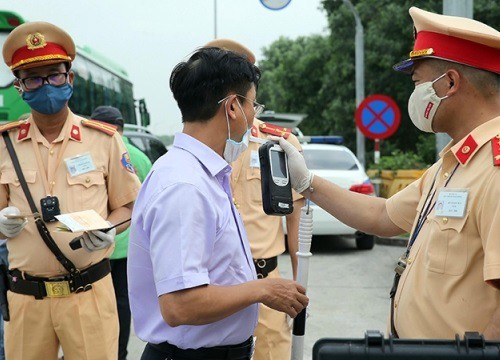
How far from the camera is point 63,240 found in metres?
3.39

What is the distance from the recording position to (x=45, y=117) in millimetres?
3594

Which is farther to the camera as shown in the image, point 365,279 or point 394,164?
point 394,164

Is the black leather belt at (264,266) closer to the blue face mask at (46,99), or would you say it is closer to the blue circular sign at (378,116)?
the blue face mask at (46,99)

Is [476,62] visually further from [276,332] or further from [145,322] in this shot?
[276,332]

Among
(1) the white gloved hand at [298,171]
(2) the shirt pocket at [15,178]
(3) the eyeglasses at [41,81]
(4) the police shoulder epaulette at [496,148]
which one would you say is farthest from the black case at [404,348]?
(3) the eyeglasses at [41,81]

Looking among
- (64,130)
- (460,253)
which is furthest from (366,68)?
(460,253)

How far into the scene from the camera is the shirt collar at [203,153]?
239 cm

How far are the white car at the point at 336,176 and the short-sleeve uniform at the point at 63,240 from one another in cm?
711

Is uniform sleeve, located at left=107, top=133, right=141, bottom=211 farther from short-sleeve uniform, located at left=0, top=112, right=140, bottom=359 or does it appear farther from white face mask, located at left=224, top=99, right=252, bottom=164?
white face mask, located at left=224, top=99, right=252, bottom=164

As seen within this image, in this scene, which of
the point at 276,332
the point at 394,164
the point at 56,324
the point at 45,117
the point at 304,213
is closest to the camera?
the point at 304,213

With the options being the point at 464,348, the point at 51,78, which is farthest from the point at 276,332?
the point at 464,348

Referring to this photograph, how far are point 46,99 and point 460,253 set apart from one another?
2.17 metres

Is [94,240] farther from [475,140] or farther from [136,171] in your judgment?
[136,171]

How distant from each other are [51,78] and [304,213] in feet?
5.60
